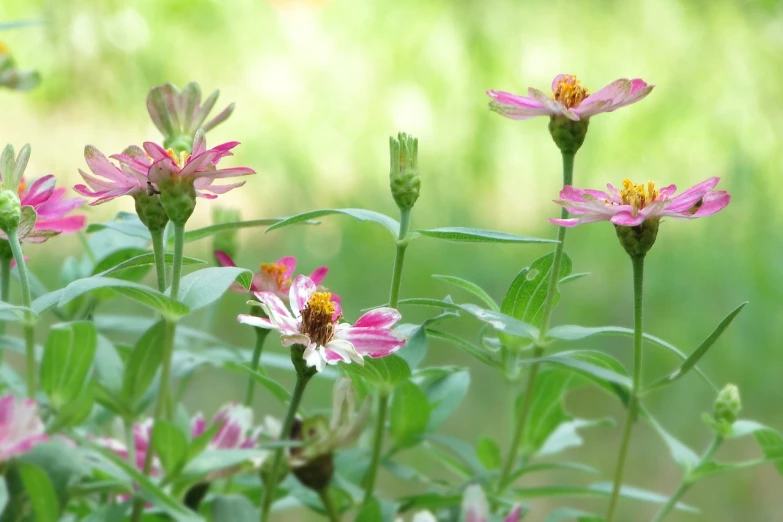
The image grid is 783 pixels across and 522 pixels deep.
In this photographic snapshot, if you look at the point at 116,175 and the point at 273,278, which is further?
the point at 273,278

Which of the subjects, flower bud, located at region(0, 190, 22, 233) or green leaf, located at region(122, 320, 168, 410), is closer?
flower bud, located at region(0, 190, 22, 233)

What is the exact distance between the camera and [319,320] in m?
0.45

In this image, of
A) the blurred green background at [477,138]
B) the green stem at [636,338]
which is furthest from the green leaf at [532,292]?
the blurred green background at [477,138]

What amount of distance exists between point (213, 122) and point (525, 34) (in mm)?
1649

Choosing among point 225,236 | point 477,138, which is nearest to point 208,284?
point 225,236

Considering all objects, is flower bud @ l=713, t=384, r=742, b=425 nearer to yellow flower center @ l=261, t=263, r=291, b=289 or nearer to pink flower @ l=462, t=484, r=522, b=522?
pink flower @ l=462, t=484, r=522, b=522

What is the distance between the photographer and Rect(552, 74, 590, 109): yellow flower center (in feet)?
1.64

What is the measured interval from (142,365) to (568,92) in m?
0.28

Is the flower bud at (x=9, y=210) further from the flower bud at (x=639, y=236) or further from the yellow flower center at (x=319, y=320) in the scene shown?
the flower bud at (x=639, y=236)

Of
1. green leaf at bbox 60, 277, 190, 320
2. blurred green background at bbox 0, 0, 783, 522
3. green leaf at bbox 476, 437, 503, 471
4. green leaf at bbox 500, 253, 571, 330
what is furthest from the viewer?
blurred green background at bbox 0, 0, 783, 522

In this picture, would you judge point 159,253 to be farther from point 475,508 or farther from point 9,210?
point 475,508

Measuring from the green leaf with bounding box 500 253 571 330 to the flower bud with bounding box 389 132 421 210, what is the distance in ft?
0.24

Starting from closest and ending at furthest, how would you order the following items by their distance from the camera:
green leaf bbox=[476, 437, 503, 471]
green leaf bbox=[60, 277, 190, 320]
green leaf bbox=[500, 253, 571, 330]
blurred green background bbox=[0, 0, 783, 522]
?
green leaf bbox=[60, 277, 190, 320] < green leaf bbox=[500, 253, 571, 330] < green leaf bbox=[476, 437, 503, 471] < blurred green background bbox=[0, 0, 783, 522]

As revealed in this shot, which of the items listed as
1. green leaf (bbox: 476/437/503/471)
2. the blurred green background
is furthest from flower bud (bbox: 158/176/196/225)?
the blurred green background
